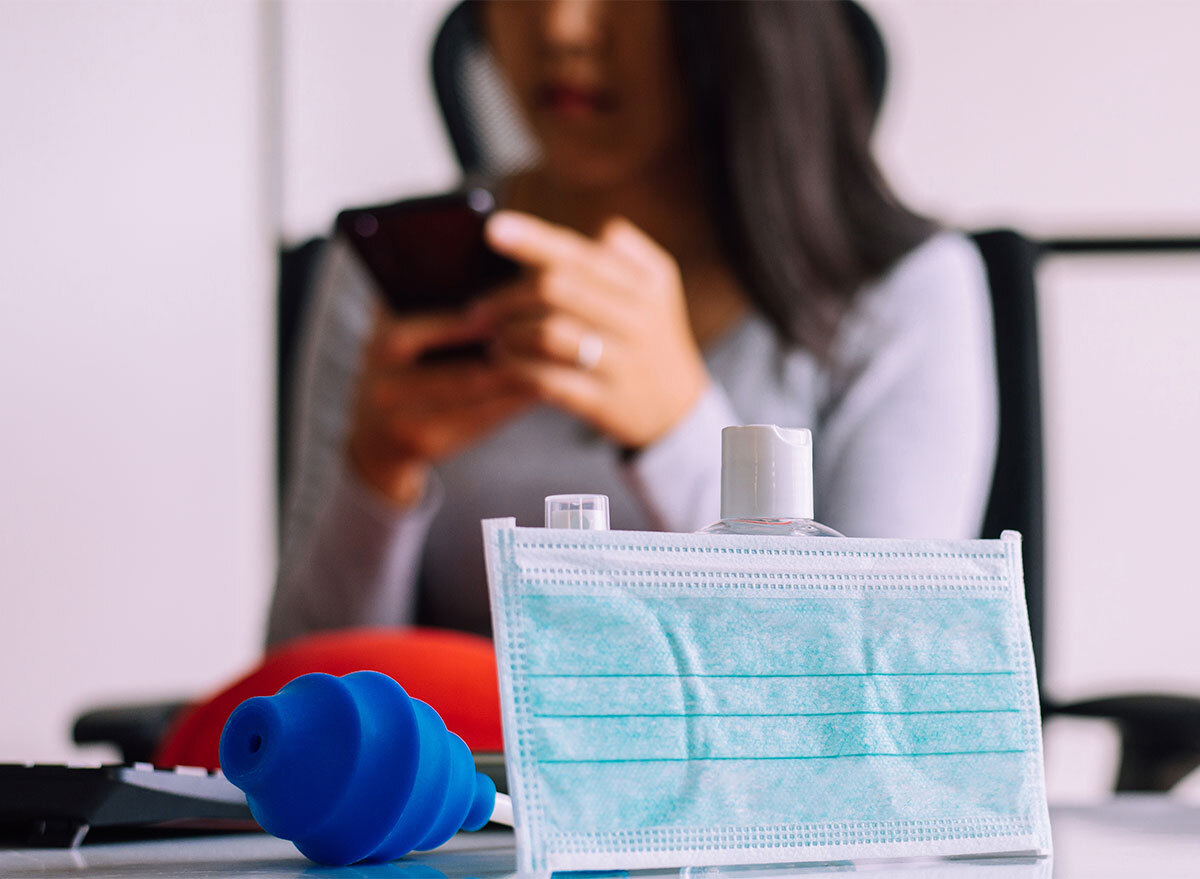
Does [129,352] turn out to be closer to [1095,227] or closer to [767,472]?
[1095,227]

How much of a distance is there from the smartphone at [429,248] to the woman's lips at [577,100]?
27 centimetres

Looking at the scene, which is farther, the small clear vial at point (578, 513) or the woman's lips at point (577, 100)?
the woman's lips at point (577, 100)

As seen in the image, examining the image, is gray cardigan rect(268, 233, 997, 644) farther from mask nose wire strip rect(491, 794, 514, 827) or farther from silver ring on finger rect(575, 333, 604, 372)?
mask nose wire strip rect(491, 794, 514, 827)

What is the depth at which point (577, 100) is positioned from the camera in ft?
3.13

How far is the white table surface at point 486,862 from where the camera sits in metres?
0.24

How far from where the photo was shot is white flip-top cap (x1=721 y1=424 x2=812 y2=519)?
0.82 feet

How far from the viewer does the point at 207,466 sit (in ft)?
4.73

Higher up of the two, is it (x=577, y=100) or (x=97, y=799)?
(x=577, y=100)

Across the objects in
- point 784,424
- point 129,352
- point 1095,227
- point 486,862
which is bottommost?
point 486,862

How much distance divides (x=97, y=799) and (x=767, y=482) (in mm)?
165

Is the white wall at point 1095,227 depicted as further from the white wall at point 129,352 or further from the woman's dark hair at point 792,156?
the white wall at point 129,352

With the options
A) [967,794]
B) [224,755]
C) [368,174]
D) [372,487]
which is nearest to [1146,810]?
[967,794]

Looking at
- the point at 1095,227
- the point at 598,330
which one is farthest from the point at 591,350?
the point at 1095,227

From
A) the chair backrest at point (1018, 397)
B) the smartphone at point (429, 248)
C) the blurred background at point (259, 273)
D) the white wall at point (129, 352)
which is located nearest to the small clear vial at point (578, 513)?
the smartphone at point (429, 248)
